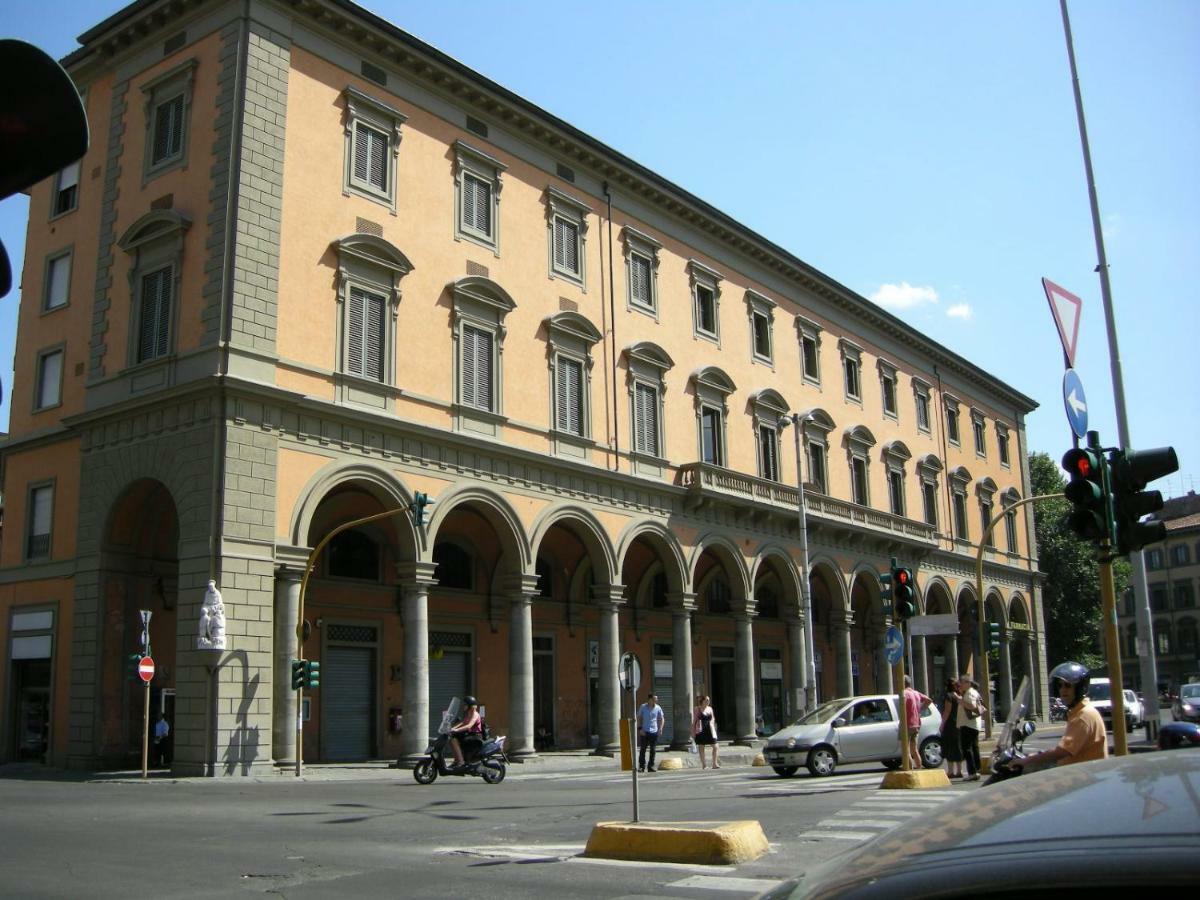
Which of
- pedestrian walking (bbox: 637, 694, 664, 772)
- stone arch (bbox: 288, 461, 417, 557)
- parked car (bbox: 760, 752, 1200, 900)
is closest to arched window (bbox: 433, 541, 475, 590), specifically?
stone arch (bbox: 288, 461, 417, 557)

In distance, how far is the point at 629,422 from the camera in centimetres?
3469

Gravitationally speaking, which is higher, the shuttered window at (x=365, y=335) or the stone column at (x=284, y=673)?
the shuttered window at (x=365, y=335)

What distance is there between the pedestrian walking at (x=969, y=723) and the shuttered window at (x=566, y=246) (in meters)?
17.9

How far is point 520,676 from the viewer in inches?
1162

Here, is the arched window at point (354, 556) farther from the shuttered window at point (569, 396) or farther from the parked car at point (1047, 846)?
the parked car at point (1047, 846)

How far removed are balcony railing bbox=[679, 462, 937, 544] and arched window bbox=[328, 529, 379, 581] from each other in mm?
10410

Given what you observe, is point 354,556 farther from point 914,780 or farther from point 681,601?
point 914,780

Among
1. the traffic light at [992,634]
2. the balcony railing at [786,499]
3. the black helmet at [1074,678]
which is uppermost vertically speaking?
the balcony railing at [786,499]

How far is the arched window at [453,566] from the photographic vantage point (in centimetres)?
3219

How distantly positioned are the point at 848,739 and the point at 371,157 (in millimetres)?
17224

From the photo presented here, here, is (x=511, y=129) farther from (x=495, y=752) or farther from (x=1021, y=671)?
(x=1021, y=671)

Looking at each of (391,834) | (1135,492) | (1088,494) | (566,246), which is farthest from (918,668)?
(1088,494)

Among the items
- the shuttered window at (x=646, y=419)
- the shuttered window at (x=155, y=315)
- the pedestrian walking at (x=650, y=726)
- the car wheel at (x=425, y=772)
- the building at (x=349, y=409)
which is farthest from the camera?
the shuttered window at (x=646, y=419)

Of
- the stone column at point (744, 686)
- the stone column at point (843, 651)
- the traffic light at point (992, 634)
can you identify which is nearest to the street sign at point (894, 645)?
the traffic light at point (992, 634)
